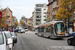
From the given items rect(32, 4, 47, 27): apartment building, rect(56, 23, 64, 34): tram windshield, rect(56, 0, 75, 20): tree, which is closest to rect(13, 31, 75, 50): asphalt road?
rect(56, 23, 64, 34): tram windshield

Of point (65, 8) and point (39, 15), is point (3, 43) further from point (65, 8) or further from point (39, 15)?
point (39, 15)

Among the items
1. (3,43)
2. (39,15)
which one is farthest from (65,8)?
(39,15)

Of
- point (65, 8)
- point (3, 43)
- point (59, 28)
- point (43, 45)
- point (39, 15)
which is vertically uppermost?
point (39, 15)

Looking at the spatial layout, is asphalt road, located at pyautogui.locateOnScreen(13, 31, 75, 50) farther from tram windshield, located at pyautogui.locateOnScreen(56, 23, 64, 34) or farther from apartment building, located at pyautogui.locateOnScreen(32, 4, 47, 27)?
apartment building, located at pyautogui.locateOnScreen(32, 4, 47, 27)

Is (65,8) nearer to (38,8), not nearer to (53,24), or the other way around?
(53,24)

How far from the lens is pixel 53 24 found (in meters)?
24.2

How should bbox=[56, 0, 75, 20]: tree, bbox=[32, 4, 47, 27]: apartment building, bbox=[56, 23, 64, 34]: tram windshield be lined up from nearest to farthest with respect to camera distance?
bbox=[56, 23, 64, 34]: tram windshield → bbox=[56, 0, 75, 20]: tree → bbox=[32, 4, 47, 27]: apartment building

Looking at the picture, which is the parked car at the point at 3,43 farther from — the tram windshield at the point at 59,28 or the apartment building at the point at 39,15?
the apartment building at the point at 39,15

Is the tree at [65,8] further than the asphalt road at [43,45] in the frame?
Yes

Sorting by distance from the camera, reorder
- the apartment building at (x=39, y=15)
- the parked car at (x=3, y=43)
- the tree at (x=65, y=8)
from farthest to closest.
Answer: the apartment building at (x=39, y=15) < the tree at (x=65, y=8) < the parked car at (x=3, y=43)

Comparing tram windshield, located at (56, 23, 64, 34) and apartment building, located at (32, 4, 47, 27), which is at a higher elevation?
apartment building, located at (32, 4, 47, 27)

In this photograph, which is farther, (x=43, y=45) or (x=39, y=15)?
(x=39, y=15)

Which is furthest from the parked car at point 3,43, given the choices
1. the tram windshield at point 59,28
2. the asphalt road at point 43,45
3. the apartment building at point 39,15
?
the apartment building at point 39,15

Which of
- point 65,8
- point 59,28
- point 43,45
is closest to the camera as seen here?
Answer: point 43,45
